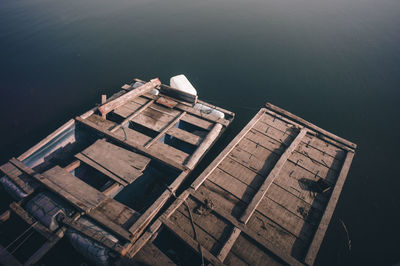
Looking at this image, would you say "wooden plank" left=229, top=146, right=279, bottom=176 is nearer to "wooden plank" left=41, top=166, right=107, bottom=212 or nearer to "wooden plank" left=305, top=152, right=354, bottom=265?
"wooden plank" left=305, top=152, right=354, bottom=265

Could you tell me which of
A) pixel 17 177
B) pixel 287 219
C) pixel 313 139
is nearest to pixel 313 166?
pixel 313 139

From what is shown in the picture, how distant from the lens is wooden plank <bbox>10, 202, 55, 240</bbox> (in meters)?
4.94

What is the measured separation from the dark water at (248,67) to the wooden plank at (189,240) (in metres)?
3.46

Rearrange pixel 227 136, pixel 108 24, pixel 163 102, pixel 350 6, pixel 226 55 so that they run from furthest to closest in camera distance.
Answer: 1. pixel 350 6
2. pixel 108 24
3. pixel 226 55
4. pixel 227 136
5. pixel 163 102

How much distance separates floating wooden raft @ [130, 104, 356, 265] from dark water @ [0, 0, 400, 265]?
2193 mm

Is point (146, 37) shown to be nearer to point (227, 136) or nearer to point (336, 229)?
point (227, 136)

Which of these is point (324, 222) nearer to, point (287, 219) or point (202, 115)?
point (287, 219)

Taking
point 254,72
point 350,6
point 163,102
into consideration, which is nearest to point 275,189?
point 163,102

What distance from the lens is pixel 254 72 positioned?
44.6 ft

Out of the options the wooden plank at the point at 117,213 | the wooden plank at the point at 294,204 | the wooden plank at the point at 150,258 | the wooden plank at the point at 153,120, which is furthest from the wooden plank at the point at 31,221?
the wooden plank at the point at 294,204

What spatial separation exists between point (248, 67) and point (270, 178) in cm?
996

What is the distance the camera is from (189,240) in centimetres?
486

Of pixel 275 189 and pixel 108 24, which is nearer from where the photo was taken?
pixel 275 189

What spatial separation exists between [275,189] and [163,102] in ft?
18.8
